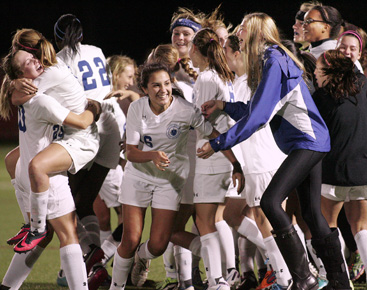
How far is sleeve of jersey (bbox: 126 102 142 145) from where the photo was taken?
400 cm

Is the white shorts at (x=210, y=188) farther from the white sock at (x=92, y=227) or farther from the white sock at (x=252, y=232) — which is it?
the white sock at (x=92, y=227)

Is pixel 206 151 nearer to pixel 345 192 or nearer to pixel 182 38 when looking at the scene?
pixel 345 192

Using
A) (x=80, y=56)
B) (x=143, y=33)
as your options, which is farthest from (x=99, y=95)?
(x=143, y=33)

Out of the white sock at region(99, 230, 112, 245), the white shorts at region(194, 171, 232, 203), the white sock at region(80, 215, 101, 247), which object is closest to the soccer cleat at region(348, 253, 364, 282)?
the white shorts at region(194, 171, 232, 203)

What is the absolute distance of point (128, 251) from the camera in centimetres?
396

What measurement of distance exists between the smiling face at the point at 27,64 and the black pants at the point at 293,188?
1.73 m

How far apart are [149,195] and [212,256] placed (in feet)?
1.97

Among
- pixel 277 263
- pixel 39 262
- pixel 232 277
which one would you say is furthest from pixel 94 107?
pixel 39 262

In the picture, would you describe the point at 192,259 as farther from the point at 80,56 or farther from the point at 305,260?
the point at 80,56

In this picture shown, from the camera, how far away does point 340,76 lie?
398 cm

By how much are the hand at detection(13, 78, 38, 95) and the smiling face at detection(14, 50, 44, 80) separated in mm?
135

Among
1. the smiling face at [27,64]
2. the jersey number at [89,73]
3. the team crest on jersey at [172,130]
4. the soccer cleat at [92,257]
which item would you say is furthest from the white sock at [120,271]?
the jersey number at [89,73]

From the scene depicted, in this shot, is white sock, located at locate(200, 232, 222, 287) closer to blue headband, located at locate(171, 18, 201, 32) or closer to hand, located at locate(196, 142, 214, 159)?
hand, located at locate(196, 142, 214, 159)

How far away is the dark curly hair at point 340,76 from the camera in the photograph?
3.98 m
